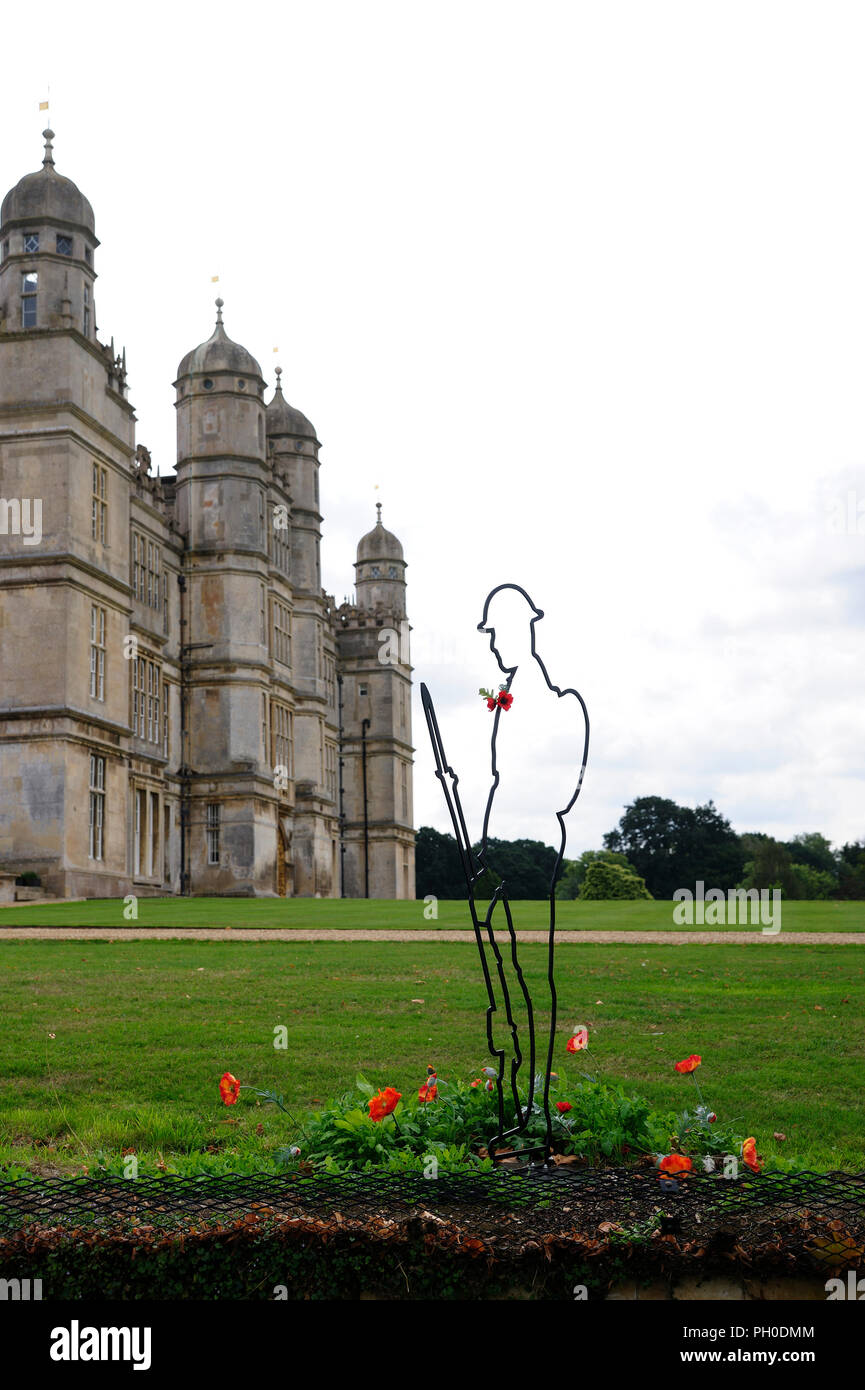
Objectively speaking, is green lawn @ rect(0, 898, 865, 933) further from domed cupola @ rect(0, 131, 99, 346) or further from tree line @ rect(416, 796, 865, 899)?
tree line @ rect(416, 796, 865, 899)

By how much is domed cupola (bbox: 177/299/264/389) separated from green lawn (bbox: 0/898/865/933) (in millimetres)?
18757

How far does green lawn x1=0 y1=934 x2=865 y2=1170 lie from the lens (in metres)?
6.97

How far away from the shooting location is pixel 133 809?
119 ft

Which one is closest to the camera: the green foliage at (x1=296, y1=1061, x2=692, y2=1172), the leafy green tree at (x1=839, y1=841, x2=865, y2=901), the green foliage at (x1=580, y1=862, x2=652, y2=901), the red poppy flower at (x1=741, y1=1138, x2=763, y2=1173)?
the red poppy flower at (x1=741, y1=1138, x2=763, y2=1173)

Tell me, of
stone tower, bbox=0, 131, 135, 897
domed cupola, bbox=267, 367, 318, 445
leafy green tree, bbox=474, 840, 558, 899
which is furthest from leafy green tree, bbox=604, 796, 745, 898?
stone tower, bbox=0, 131, 135, 897

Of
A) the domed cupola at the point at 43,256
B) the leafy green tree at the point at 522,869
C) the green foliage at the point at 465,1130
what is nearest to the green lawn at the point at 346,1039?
the green foliage at the point at 465,1130

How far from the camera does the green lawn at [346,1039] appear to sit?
6973 millimetres

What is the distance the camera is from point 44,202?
3216 centimetres

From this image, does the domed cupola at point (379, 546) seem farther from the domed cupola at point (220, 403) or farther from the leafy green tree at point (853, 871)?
the leafy green tree at point (853, 871)

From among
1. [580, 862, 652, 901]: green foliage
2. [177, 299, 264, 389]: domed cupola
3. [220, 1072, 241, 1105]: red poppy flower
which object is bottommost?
[580, 862, 652, 901]: green foliage

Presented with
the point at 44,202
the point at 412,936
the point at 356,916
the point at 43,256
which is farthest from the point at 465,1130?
the point at 44,202

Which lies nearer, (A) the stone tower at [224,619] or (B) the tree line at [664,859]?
(A) the stone tower at [224,619]

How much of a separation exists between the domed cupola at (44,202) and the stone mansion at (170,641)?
5 cm

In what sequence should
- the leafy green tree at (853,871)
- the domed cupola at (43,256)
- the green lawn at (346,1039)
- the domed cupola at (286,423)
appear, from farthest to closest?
1. the leafy green tree at (853,871)
2. the domed cupola at (286,423)
3. the domed cupola at (43,256)
4. the green lawn at (346,1039)
